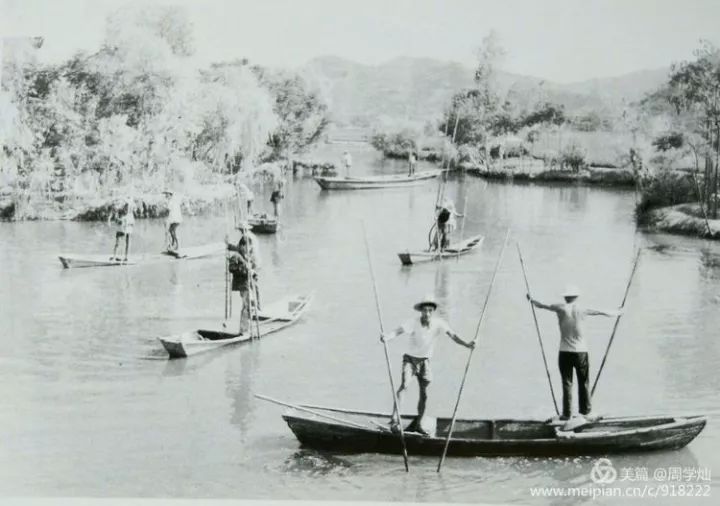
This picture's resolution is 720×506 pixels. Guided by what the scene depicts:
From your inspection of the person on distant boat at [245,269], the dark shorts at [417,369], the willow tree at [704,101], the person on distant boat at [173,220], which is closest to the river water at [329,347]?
the person on distant boat at [173,220]

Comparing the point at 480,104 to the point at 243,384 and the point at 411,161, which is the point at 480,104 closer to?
the point at 411,161

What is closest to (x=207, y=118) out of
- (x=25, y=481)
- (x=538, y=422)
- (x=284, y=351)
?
(x=284, y=351)

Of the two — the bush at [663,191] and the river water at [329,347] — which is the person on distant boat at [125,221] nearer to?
the river water at [329,347]

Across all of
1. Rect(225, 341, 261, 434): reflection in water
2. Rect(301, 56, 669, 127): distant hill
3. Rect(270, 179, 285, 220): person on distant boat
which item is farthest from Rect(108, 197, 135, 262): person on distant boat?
Rect(301, 56, 669, 127): distant hill

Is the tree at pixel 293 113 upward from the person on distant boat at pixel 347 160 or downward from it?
upward

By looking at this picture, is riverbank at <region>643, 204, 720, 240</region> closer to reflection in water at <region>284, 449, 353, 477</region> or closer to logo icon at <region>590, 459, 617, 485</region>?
logo icon at <region>590, 459, 617, 485</region>

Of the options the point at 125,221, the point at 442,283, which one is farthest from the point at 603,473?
the point at 125,221

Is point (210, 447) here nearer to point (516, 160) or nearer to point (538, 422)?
point (538, 422)
